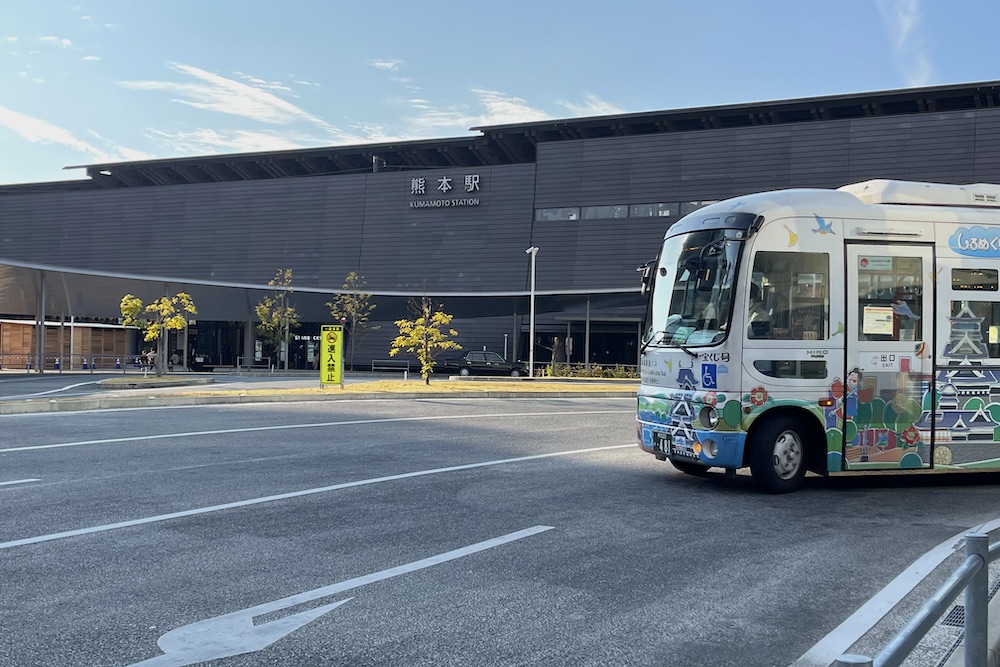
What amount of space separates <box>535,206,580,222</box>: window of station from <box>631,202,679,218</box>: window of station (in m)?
3.95

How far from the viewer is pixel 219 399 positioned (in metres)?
21.1

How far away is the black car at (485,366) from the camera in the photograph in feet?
145

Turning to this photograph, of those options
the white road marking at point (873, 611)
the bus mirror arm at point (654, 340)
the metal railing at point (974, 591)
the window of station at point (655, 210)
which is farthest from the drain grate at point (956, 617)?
the window of station at point (655, 210)

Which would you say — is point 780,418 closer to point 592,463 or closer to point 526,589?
point 592,463

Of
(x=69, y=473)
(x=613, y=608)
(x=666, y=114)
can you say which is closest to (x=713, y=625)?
(x=613, y=608)

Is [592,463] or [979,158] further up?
[979,158]

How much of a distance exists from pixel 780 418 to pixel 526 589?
188 inches

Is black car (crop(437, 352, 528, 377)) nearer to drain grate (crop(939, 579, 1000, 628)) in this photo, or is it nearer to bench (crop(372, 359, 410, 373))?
bench (crop(372, 359, 410, 373))

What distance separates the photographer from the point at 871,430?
893 cm

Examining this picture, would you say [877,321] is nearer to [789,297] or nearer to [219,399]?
[789,297]

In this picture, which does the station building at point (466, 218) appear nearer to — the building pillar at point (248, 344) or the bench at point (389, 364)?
the building pillar at point (248, 344)

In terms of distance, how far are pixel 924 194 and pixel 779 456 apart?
3630 mm

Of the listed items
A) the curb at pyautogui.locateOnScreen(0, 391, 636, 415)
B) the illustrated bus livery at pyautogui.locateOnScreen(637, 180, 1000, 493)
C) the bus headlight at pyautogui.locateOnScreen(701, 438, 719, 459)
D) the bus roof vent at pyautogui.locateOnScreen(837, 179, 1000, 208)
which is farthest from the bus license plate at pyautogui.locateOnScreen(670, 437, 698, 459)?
the curb at pyautogui.locateOnScreen(0, 391, 636, 415)

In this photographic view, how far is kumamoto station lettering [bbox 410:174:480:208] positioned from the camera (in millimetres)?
56219
